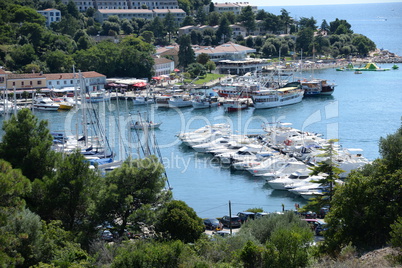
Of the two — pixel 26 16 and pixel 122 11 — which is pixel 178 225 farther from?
pixel 122 11

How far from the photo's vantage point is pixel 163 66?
133ft

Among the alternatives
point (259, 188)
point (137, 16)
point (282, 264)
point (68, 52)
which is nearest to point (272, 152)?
point (259, 188)

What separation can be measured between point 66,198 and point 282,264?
404 cm

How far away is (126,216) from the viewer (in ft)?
33.7

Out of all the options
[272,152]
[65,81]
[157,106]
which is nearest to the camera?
[272,152]

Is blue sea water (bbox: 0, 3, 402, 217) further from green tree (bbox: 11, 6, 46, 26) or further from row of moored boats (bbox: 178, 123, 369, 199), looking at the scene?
green tree (bbox: 11, 6, 46, 26)

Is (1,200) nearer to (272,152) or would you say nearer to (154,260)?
(154,260)

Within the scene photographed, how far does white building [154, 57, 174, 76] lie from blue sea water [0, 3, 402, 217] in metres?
8.13

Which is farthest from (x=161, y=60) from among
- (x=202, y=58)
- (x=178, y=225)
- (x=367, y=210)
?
(x=367, y=210)

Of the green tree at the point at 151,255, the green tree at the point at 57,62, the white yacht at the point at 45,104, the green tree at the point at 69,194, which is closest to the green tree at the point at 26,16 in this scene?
the green tree at the point at 57,62

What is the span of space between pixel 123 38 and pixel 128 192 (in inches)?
1469

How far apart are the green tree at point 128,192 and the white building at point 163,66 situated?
29.5m

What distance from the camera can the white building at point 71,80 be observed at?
3369 centimetres

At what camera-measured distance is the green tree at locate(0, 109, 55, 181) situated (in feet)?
37.2
